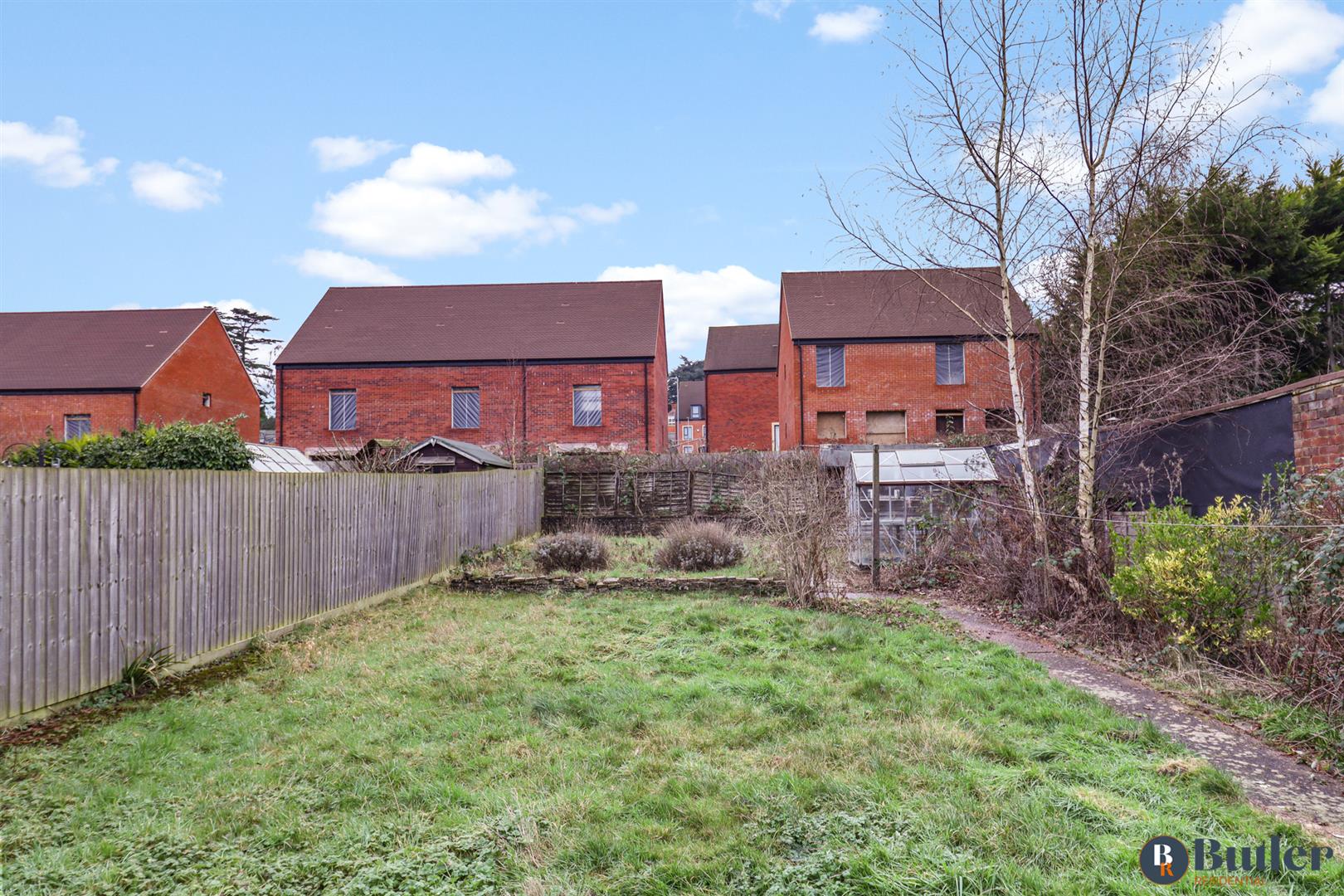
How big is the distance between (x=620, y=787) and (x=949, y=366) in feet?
86.4

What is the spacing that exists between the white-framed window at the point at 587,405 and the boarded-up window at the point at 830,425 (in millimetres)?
8131

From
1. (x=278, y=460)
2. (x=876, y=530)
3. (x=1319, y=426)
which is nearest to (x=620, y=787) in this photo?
(x=1319, y=426)

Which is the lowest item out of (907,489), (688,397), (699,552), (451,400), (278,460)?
(699,552)

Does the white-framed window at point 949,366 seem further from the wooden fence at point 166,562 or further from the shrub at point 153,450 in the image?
the shrub at point 153,450

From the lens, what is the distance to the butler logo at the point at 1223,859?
310cm

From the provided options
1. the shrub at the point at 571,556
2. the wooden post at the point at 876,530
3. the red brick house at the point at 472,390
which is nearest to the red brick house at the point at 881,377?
the red brick house at the point at 472,390

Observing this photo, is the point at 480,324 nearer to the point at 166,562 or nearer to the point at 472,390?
the point at 472,390

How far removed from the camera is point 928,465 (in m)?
12.6

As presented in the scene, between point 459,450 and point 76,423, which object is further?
point 76,423

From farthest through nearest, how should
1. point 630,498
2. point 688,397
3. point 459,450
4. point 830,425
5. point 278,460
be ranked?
point 688,397 < point 830,425 < point 630,498 < point 278,460 < point 459,450

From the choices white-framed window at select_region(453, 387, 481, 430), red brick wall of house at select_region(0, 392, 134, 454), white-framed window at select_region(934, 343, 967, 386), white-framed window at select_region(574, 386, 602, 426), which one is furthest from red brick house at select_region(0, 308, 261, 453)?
white-framed window at select_region(934, 343, 967, 386)

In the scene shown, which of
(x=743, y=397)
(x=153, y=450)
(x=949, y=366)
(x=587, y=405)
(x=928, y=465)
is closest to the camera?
(x=928, y=465)

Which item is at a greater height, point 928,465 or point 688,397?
point 688,397

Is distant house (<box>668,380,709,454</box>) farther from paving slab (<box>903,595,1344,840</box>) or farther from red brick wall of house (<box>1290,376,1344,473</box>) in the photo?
paving slab (<box>903,595,1344,840</box>)
